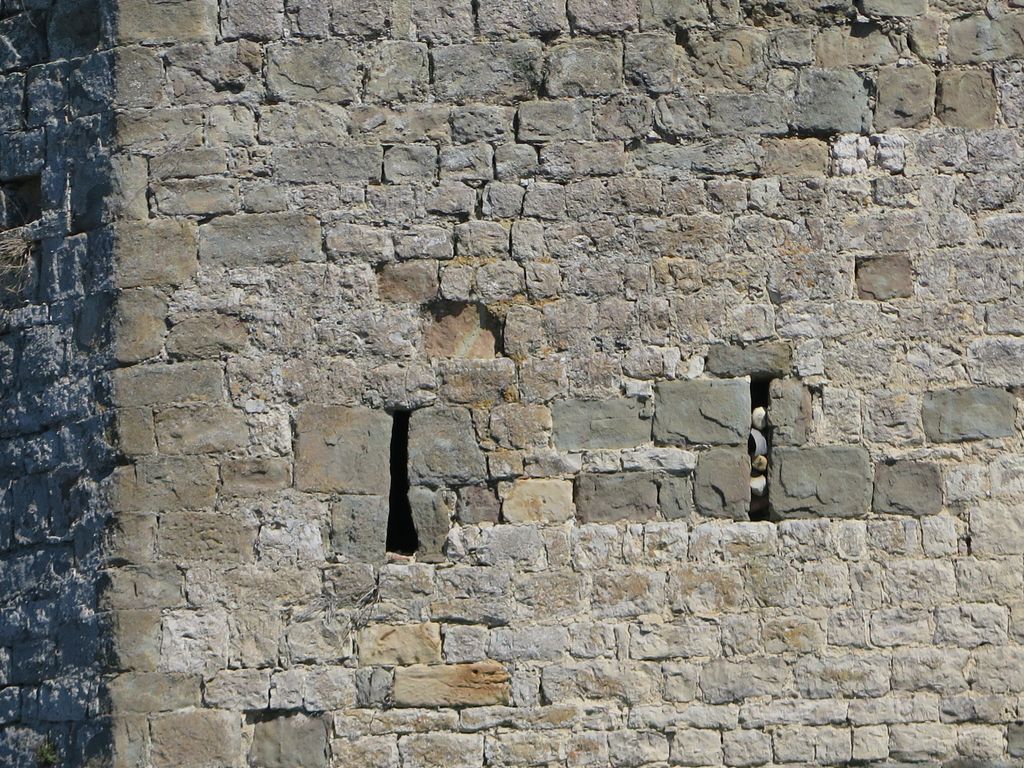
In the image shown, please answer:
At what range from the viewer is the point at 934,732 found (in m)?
6.06

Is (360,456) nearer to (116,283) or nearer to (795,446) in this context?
(116,283)

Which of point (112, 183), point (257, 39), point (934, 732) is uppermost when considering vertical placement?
point (257, 39)

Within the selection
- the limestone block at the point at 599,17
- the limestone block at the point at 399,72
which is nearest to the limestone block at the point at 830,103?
the limestone block at the point at 599,17

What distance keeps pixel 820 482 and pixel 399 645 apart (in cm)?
145

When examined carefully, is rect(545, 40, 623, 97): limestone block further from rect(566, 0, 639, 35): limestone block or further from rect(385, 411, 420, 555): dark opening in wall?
rect(385, 411, 420, 555): dark opening in wall

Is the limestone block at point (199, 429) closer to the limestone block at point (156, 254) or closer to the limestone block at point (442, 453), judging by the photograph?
the limestone block at point (156, 254)

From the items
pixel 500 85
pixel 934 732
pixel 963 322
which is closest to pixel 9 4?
pixel 500 85

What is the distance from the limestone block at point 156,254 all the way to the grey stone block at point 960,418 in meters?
2.42

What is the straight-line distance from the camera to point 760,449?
6.20m

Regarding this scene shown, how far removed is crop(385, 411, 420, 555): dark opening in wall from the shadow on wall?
2.95 feet

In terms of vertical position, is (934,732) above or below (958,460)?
below

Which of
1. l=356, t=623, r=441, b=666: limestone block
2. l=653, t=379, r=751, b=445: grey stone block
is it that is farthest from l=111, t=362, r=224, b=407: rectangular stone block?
l=653, t=379, r=751, b=445: grey stone block

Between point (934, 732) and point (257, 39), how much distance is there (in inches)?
123

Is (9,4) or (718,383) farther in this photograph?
(9,4)
